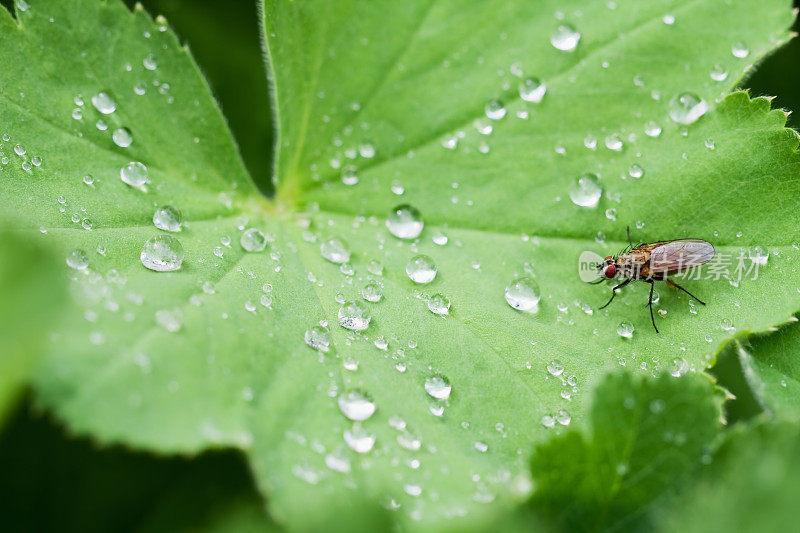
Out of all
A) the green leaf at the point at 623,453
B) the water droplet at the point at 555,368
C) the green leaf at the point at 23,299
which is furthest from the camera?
the water droplet at the point at 555,368

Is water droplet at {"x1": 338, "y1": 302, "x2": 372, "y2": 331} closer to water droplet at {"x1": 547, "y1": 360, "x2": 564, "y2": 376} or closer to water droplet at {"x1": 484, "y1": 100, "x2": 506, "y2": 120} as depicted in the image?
water droplet at {"x1": 547, "y1": 360, "x2": 564, "y2": 376}

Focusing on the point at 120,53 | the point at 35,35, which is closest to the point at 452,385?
the point at 120,53

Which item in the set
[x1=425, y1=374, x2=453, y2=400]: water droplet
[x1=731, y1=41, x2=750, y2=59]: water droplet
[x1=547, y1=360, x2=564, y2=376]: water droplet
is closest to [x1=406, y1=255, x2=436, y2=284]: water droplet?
[x1=425, y1=374, x2=453, y2=400]: water droplet

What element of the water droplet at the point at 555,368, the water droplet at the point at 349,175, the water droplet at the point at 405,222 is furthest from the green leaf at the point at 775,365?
the water droplet at the point at 349,175

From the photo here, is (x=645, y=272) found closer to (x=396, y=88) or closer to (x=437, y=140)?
(x=437, y=140)

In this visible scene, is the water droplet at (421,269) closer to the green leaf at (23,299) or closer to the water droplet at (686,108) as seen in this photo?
the water droplet at (686,108)

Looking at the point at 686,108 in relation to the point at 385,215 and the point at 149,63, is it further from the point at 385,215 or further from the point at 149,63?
the point at 149,63
